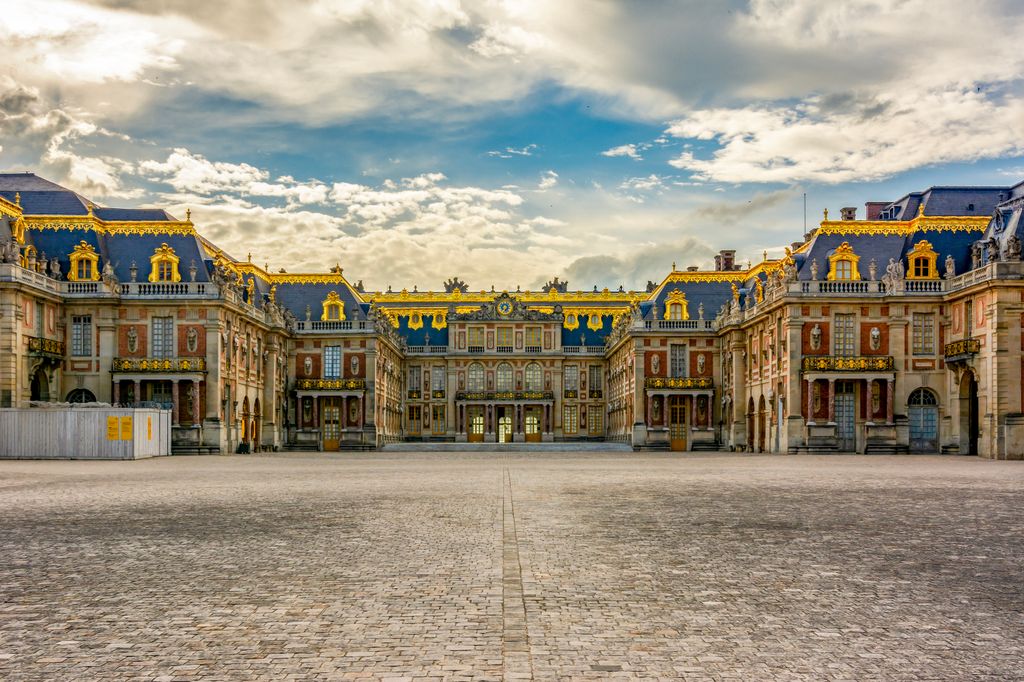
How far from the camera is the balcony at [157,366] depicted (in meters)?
54.9

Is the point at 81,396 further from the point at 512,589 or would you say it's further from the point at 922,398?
the point at 512,589

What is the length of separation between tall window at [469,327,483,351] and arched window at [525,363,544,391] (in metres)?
5.18

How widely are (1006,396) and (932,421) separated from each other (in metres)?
7.41

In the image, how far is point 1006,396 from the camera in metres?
47.3

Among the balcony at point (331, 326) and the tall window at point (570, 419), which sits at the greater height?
the balcony at point (331, 326)

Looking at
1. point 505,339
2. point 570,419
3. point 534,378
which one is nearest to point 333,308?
point 505,339

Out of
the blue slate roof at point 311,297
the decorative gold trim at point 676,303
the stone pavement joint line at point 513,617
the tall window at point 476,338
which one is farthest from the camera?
the tall window at point 476,338

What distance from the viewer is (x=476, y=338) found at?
98.8m

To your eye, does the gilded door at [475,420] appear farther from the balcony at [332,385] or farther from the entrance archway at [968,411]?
the entrance archway at [968,411]

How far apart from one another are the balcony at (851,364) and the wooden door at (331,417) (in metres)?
35.5

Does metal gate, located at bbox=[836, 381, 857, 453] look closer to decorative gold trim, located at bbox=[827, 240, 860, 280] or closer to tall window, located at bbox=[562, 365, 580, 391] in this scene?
decorative gold trim, located at bbox=[827, 240, 860, 280]

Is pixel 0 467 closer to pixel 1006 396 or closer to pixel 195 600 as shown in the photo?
pixel 195 600

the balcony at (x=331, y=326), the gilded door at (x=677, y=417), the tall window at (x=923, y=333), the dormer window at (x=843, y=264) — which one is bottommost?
the gilded door at (x=677, y=417)

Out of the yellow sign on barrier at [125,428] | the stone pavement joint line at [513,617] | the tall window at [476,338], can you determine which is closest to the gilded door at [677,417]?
the tall window at [476,338]
